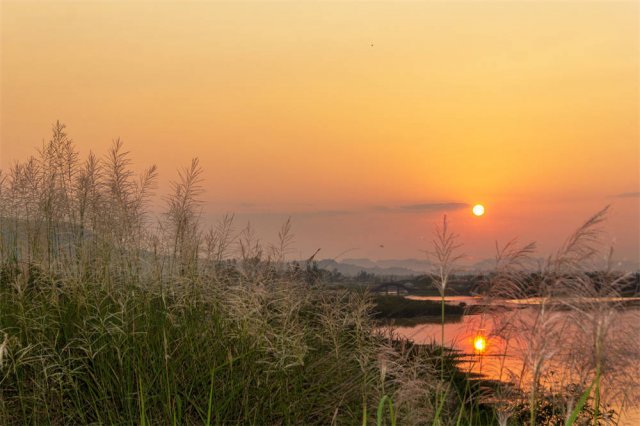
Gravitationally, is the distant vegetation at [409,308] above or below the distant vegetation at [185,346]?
below

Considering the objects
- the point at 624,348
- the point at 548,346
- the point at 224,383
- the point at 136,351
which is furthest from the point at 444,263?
the point at 136,351

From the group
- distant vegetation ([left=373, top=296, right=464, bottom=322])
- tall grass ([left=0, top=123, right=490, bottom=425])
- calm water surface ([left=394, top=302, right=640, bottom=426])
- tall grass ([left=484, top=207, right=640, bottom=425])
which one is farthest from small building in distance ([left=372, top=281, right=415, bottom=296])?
tall grass ([left=484, top=207, right=640, bottom=425])

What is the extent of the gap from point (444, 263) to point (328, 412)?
2.99 metres

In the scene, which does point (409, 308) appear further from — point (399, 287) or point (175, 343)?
point (175, 343)

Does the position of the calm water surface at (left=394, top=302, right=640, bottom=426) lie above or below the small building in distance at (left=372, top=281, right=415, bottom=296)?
above

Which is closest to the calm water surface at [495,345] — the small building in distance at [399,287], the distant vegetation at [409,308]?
the small building in distance at [399,287]

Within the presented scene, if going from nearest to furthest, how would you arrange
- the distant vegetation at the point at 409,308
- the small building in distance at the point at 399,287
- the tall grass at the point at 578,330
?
the tall grass at the point at 578,330
the small building in distance at the point at 399,287
the distant vegetation at the point at 409,308

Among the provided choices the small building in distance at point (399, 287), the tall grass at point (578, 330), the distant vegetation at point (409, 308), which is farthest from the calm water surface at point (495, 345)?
the distant vegetation at point (409, 308)

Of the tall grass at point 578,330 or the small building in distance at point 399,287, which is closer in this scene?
the tall grass at point 578,330

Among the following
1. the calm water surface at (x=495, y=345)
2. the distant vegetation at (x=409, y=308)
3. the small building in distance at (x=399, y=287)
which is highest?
the calm water surface at (x=495, y=345)

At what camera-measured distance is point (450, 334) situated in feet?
27.6

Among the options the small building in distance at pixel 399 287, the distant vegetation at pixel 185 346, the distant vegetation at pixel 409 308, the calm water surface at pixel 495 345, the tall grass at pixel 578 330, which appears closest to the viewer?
the tall grass at pixel 578 330

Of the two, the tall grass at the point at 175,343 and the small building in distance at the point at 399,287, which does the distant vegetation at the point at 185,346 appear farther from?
the small building in distance at the point at 399,287

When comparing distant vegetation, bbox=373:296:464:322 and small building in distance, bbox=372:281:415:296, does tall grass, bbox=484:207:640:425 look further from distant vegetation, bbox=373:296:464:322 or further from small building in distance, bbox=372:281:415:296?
distant vegetation, bbox=373:296:464:322
